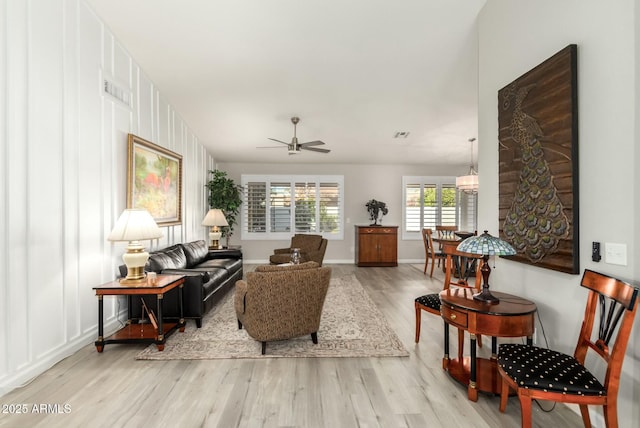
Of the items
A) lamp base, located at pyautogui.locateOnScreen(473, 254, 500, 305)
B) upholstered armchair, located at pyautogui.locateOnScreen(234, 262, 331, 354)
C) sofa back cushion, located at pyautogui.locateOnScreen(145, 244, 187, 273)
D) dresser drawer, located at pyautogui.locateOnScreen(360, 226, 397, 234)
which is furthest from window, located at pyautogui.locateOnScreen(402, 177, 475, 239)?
lamp base, located at pyautogui.locateOnScreen(473, 254, 500, 305)

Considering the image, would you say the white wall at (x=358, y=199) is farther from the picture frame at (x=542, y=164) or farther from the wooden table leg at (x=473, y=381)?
the wooden table leg at (x=473, y=381)

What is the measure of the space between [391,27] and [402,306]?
3.59 metres

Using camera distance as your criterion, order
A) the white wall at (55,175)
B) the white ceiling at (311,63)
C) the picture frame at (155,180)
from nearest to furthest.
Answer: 1. the white wall at (55,175)
2. the white ceiling at (311,63)
3. the picture frame at (155,180)

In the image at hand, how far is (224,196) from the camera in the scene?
7.32 metres

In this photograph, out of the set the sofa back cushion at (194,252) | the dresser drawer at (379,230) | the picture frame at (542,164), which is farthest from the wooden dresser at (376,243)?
the picture frame at (542,164)

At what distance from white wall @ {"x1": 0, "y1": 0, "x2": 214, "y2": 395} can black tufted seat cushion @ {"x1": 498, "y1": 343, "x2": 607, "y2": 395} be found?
349 centimetres

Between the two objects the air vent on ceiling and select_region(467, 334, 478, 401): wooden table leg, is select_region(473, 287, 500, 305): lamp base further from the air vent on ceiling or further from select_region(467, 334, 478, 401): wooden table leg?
the air vent on ceiling

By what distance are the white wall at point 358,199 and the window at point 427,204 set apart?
6.5 inches

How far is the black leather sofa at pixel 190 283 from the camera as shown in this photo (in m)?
3.72

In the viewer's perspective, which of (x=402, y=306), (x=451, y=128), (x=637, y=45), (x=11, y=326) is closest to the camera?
(x=637, y=45)

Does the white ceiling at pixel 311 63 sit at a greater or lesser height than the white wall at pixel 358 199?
greater

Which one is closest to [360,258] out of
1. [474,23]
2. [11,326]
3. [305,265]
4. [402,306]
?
[402,306]

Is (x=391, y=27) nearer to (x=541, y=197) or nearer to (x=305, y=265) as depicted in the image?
(x=541, y=197)

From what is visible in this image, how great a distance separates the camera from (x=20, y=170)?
8.22ft
